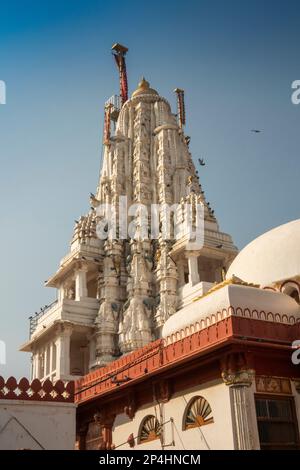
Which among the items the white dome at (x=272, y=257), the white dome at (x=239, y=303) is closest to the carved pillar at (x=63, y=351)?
the white dome at (x=272, y=257)

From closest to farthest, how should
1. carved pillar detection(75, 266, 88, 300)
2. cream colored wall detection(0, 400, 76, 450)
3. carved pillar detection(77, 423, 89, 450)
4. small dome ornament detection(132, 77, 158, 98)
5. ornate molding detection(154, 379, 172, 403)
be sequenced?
ornate molding detection(154, 379, 172, 403) → cream colored wall detection(0, 400, 76, 450) → carved pillar detection(77, 423, 89, 450) → carved pillar detection(75, 266, 88, 300) → small dome ornament detection(132, 77, 158, 98)

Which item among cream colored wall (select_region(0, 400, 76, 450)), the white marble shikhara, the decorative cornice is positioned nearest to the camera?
the decorative cornice

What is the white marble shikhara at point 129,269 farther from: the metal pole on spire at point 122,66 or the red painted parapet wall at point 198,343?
the red painted parapet wall at point 198,343

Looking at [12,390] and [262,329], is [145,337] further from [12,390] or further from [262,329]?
[262,329]

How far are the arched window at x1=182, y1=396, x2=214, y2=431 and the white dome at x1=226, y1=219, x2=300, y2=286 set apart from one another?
533cm

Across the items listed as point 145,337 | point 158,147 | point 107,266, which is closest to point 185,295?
point 145,337

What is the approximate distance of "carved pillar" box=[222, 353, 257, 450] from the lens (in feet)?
49.2

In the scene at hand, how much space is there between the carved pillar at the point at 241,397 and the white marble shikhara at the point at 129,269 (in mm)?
19260

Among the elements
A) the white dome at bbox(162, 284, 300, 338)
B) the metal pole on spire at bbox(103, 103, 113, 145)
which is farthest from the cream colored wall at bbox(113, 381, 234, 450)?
the metal pole on spire at bbox(103, 103, 113, 145)

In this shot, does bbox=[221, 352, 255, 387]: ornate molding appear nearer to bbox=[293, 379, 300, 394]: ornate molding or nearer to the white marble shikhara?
bbox=[293, 379, 300, 394]: ornate molding

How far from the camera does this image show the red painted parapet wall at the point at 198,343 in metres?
15.7

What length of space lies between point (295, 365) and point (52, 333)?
78.0 feet

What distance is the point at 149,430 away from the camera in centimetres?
1875
